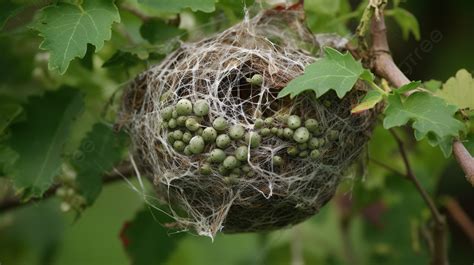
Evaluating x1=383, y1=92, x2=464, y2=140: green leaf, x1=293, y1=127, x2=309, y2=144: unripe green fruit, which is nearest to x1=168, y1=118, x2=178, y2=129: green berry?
x1=293, y1=127, x2=309, y2=144: unripe green fruit

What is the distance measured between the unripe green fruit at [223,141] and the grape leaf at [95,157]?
560 mm

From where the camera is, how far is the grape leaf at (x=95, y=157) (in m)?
2.58

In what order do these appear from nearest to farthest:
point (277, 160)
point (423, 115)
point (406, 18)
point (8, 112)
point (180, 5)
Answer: point (423, 115) < point (277, 160) < point (180, 5) < point (406, 18) < point (8, 112)

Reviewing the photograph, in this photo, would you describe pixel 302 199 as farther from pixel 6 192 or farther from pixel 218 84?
pixel 6 192

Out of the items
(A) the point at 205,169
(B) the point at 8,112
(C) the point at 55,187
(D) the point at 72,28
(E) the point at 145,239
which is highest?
(D) the point at 72,28

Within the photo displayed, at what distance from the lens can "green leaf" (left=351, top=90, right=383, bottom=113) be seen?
2.06 meters

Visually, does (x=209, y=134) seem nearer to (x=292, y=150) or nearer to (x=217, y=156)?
(x=217, y=156)

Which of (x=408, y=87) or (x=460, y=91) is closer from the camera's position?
(x=408, y=87)

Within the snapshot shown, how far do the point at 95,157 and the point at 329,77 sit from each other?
89 cm

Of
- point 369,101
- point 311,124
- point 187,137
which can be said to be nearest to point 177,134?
point 187,137

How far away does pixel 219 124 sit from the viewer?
6.97 ft

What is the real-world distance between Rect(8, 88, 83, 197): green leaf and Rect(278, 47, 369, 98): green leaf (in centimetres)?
83

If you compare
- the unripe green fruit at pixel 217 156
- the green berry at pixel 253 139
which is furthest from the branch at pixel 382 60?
the unripe green fruit at pixel 217 156

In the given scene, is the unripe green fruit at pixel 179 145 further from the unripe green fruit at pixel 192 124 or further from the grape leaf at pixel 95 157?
the grape leaf at pixel 95 157
